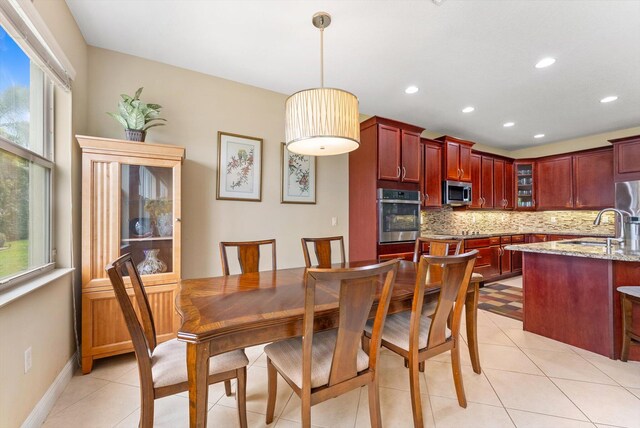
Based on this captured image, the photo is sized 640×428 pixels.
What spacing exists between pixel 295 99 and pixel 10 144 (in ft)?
5.22

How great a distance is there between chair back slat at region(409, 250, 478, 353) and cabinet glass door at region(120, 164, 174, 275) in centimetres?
203

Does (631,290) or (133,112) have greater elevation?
(133,112)

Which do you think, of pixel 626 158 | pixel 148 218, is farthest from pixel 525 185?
pixel 148 218

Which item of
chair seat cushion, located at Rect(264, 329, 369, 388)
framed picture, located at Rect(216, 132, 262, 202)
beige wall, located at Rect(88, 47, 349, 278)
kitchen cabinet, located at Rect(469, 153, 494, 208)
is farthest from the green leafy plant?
kitchen cabinet, located at Rect(469, 153, 494, 208)

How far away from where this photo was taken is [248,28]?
7.40 ft

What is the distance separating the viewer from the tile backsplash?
16.5 feet

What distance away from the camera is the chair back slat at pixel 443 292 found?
1426 mm

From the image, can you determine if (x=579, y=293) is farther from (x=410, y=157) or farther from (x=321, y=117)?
(x=321, y=117)

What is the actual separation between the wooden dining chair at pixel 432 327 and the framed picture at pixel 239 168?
2.04 meters

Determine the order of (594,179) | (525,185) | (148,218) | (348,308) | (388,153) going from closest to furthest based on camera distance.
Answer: (348,308) < (148,218) < (388,153) < (594,179) < (525,185)

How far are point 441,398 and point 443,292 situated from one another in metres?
0.81

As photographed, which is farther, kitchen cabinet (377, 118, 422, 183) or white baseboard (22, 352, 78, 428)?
kitchen cabinet (377, 118, 422, 183)

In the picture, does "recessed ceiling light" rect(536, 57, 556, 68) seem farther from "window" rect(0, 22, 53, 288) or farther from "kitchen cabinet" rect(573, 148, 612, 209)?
"window" rect(0, 22, 53, 288)

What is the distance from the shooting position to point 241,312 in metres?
1.28
